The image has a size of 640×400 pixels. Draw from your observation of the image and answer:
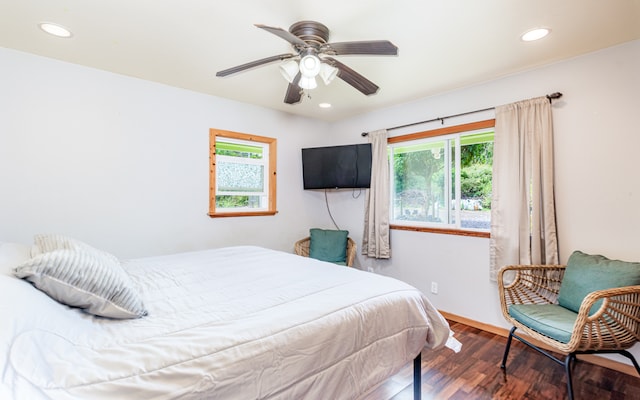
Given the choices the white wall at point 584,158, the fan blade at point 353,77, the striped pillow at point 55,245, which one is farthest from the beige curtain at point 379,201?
the striped pillow at point 55,245

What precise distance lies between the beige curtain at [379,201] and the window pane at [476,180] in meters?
0.89

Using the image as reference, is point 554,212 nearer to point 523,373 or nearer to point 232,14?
point 523,373

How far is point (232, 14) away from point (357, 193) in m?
2.80

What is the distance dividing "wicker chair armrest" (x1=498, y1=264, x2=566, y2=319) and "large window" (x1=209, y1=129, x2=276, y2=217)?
273cm

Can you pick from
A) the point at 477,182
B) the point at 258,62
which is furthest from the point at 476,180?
the point at 258,62

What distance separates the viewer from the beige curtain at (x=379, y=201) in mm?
3773

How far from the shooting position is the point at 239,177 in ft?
12.3

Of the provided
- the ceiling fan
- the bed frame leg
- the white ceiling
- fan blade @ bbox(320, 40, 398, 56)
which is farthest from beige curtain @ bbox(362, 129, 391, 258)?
fan blade @ bbox(320, 40, 398, 56)

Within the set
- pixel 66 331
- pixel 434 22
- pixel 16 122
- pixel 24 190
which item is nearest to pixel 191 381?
pixel 66 331

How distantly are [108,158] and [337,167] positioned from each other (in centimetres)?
254

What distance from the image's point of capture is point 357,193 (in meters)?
4.24

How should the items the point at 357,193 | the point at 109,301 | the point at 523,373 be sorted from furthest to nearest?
the point at 357,193
the point at 523,373
the point at 109,301

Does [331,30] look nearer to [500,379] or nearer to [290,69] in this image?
[290,69]

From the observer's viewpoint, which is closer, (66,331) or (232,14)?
(66,331)
